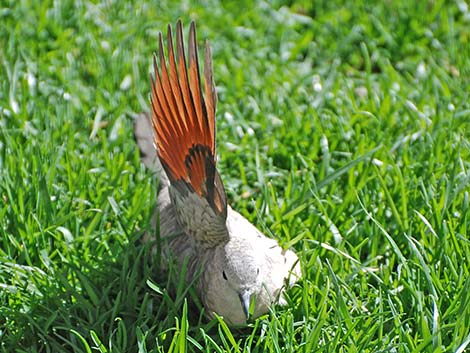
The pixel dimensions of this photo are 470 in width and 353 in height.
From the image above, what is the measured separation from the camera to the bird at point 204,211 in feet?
7.31

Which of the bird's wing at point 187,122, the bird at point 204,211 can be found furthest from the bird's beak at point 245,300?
the bird's wing at point 187,122

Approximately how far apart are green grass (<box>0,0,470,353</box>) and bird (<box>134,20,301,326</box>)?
68 mm

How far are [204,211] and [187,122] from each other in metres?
0.25

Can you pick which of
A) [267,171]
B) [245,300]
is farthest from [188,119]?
[267,171]

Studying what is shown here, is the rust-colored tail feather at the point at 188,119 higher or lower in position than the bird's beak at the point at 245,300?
higher

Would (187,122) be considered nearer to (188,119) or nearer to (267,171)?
Result: (188,119)

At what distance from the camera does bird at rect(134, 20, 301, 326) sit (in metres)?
2.23

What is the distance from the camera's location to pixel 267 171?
3.20m

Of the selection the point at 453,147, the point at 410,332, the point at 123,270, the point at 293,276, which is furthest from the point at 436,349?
the point at 453,147

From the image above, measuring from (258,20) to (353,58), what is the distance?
503 millimetres

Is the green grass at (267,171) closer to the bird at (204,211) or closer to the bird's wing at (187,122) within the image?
the bird at (204,211)

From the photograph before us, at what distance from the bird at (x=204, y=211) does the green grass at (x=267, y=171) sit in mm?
68

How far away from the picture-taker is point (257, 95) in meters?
3.61

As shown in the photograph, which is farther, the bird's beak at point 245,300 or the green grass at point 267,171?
the green grass at point 267,171
